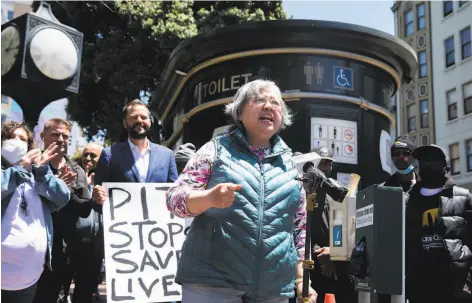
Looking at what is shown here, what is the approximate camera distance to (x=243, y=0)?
1897cm

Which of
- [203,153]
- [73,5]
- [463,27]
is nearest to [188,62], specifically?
[203,153]

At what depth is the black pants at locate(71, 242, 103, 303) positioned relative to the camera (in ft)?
16.1

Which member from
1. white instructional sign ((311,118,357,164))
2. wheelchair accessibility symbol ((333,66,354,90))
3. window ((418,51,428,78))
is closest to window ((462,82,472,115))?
window ((418,51,428,78))

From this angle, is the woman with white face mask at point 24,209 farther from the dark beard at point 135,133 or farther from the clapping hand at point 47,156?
the dark beard at point 135,133

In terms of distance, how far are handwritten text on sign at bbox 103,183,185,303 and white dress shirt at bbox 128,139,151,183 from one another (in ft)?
0.43

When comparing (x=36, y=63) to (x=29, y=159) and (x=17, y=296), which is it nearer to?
(x=29, y=159)

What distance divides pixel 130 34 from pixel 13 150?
16.2 m

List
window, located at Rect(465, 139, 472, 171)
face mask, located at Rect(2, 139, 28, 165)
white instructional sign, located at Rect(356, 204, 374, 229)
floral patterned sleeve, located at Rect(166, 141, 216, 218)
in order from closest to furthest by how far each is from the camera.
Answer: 1. floral patterned sleeve, located at Rect(166, 141, 216, 218)
2. white instructional sign, located at Rect(356, 204, 374, 229)
3. face mask, located at Rect(2, 139, 28, 165)
4. window, located at Rect(465, 139, 472, 171)

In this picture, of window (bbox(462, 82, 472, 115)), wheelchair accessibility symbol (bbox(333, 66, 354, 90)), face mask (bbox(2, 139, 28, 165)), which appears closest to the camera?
face mask (bbox(2, 139, 28, 165))

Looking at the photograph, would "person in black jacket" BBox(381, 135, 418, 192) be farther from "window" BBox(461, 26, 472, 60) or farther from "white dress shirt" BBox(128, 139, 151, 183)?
"window" BBox(461, 26, 472, 60)

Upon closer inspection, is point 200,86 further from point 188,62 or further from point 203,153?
point 203,153

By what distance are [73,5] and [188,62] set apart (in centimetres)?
1078

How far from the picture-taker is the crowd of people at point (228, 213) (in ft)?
8.52

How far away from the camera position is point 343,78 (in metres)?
9.55
